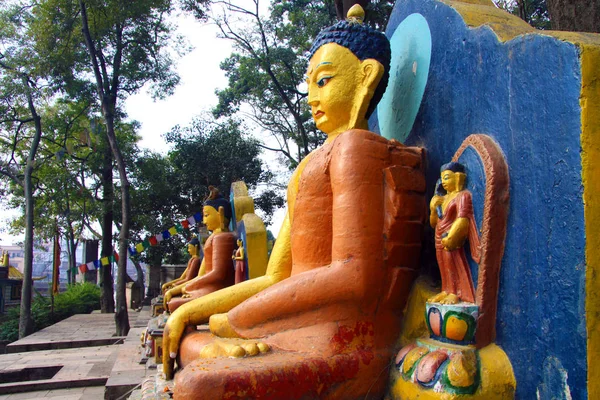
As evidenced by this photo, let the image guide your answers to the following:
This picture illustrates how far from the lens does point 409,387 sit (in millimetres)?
1959

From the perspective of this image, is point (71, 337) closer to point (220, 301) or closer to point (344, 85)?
point (220, 301)

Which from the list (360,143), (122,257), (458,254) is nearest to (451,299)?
(458,254)

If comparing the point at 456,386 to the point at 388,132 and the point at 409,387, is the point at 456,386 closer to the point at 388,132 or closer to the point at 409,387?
the point at 409,387

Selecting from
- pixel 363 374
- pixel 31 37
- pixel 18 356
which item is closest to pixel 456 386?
pixel 363 374

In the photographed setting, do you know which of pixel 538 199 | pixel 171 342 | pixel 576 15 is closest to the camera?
pixel 538 199

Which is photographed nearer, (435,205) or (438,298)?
(438,298)

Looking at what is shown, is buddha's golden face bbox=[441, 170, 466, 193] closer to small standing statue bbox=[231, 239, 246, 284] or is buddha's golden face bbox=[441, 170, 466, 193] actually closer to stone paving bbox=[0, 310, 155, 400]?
small standing statue bbox=[231, 239, 246, 284]

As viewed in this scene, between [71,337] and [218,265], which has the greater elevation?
[218,265]

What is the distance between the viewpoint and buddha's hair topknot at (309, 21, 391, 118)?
8.80ft

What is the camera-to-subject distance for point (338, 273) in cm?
219

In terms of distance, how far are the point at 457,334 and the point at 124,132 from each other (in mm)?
20141

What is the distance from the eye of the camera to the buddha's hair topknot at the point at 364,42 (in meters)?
2.68

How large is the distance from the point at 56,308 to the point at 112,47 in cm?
1052

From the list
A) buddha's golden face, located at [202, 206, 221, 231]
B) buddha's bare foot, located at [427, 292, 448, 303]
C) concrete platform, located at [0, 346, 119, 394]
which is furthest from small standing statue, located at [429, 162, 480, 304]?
concrete platform, located at [0, 346, 119, 394]
